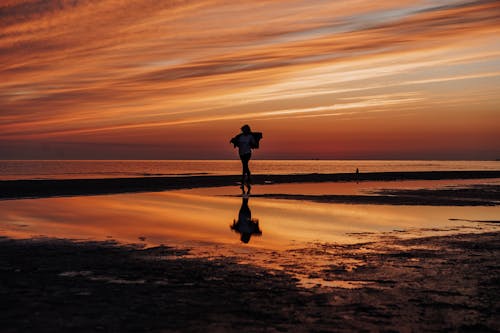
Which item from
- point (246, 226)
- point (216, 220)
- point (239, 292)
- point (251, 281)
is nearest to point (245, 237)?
point (246, 226)

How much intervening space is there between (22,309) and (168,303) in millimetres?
1359

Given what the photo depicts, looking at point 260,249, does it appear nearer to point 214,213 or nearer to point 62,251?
point 62,251

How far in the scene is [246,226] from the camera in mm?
12469

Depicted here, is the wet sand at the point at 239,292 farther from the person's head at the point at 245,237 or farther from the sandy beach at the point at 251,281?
the person's head at the point at 245,237

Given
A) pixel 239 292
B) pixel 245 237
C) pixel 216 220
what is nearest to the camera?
pixel 239 292

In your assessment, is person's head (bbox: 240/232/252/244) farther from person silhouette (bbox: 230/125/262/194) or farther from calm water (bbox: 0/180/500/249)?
person silhouette (bbox: 230/125/262/194)

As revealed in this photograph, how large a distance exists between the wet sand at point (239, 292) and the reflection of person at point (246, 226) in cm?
214

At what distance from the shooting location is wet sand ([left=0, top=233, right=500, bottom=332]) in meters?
5.14

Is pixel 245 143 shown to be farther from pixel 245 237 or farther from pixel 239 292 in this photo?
pixel 239 292

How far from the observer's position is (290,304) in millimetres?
5801

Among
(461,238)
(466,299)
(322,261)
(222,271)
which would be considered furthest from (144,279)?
(461,238)

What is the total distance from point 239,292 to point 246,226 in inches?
242

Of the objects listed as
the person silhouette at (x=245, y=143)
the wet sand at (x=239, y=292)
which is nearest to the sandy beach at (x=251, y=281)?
the wet sand at (x=239, y=292)

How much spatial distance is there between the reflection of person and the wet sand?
2136mm
